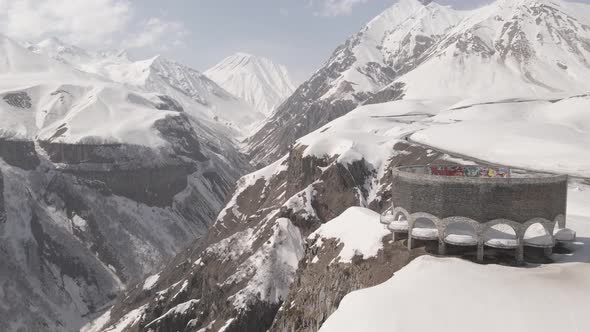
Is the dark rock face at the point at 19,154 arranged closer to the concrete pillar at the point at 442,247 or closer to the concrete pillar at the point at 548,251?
the concrete pillar at the point at 442,247

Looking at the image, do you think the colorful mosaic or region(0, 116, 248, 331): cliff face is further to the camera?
region(0, 116, 248, 331): cliff face

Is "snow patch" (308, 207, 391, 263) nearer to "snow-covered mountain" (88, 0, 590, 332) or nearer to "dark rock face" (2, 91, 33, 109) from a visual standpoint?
"snow-covered mountain" (88, 0, 590, 332)

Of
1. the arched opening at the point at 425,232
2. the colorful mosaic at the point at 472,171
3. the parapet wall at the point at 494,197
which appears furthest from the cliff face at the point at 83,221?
the parapet wall at the point at 494,197

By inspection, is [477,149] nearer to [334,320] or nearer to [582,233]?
[582,233]

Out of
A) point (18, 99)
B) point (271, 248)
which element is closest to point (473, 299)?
point (271, 248)

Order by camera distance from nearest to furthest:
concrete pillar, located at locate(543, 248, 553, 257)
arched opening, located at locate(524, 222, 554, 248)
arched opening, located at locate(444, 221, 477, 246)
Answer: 1. arched opening, located at locate(444, 221, 477, 246)
2. arched opening, located at locate(524, 222, 554, 248)
3. concrete pillar, located at locate(543, 248, 553, 257)

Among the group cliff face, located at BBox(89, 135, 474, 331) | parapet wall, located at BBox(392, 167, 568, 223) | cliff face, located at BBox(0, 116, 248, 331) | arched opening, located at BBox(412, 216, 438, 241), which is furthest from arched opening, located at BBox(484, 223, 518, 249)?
cliff face, located at BBox(0, 116, 248, 331)
